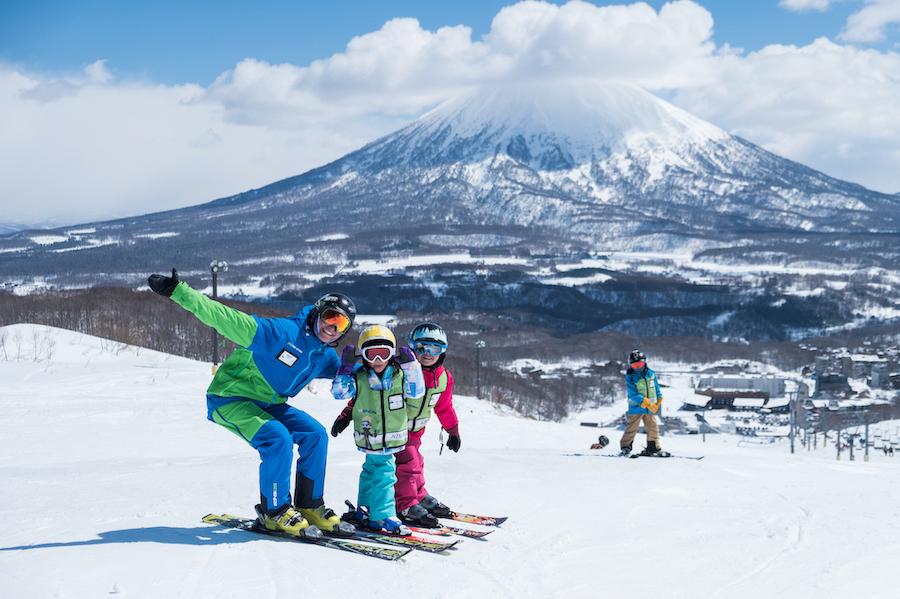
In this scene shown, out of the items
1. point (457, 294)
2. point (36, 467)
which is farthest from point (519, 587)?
point (457, 294)

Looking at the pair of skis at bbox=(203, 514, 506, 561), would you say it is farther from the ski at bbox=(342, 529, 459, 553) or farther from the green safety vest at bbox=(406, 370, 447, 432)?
the green safety vest at bbox=(406, 370, 447, 432)

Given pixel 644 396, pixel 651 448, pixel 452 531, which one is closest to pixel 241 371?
pixel 452 531

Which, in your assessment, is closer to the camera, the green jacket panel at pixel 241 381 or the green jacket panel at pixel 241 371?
the green jacket panel at pixel 241 371

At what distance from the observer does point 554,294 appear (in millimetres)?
146125

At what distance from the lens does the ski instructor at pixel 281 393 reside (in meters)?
5.05

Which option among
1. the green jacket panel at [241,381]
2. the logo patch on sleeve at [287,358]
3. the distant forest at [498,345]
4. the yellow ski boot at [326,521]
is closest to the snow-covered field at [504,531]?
the yellow ski boot at [326,521]

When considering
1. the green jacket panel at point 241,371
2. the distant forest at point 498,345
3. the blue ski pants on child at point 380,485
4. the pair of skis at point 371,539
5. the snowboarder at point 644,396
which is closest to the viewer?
the green jacket panel at point 241,371

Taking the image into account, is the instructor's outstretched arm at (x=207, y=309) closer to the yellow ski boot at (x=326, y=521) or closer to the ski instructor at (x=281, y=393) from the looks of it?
the ski instructor at (x=281, y=393)

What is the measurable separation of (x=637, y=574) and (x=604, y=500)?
220cm

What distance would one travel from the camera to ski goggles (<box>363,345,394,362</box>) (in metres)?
5.24

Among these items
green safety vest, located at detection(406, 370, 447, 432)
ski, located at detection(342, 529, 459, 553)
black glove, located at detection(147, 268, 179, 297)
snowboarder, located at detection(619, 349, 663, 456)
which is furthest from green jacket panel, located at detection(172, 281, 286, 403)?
snowboarder, located at detection(619, 349, 663, 456)

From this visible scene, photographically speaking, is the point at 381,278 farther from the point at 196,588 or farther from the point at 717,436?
the point at 196,588

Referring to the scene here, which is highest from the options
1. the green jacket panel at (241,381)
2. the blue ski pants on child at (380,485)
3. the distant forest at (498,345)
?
the green jacket panel at (241,381)

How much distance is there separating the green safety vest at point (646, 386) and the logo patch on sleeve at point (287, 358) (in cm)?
740
